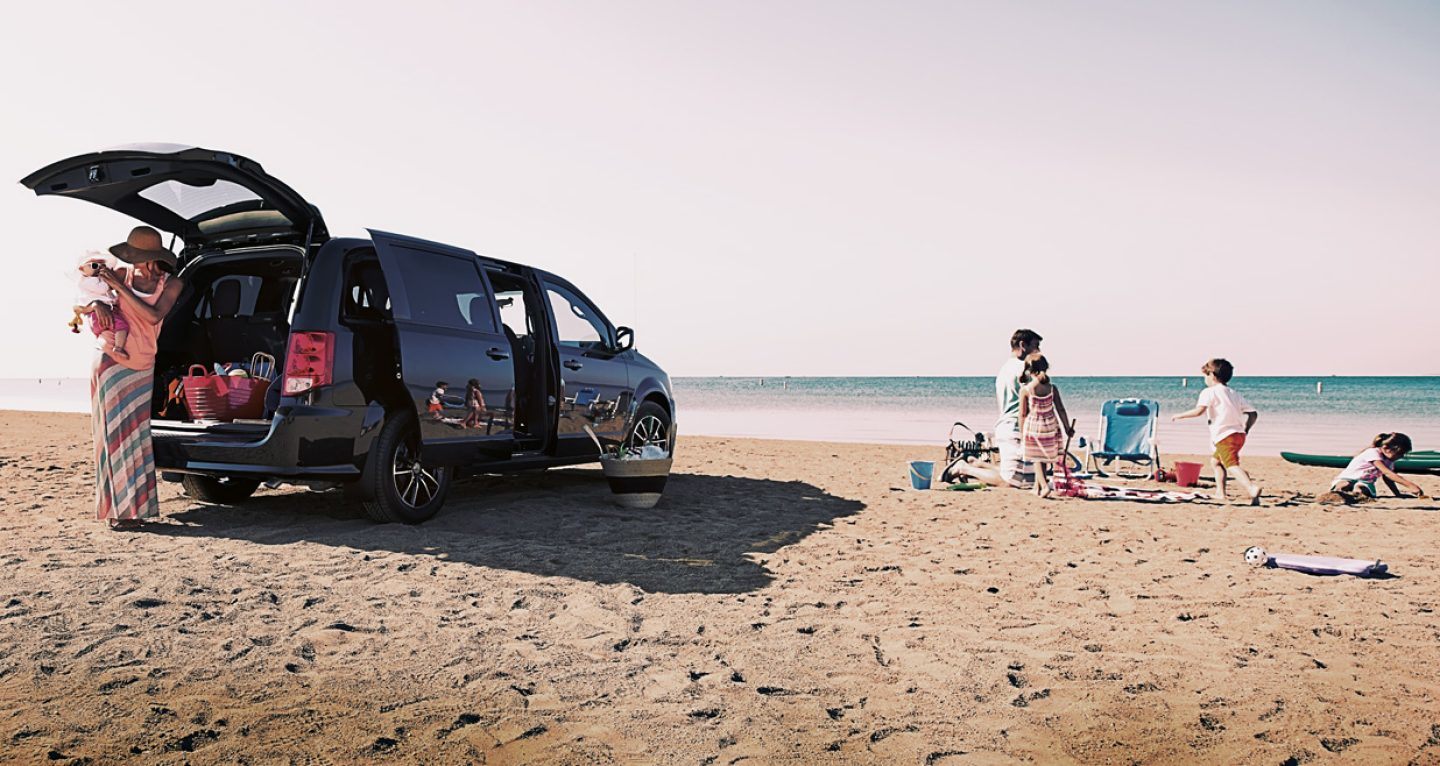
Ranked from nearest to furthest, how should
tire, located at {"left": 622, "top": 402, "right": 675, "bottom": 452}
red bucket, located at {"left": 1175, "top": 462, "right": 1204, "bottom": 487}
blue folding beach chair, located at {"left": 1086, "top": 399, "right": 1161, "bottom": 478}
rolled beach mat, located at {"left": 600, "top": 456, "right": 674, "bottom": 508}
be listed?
rolled beach mat, located at {"left": 600, "top": 456, "right": 674, "bottom": 508} < tire, located at {"left": 622, "top": 402, "right": 675, "bottom": 452} < red bucket, located at {"left": 1175, "top": 462, "right": 1204, "bottom": 487} < blue folding beach chair, located at {"left": 1086, "top": 399, "right": 1161, "bottom": 478}

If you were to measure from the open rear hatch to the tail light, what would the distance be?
2.36ft

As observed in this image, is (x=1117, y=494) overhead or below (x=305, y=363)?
below

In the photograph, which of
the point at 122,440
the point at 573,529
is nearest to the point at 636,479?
the point at 573,529

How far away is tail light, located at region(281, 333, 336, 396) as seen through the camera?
5531 millimetres

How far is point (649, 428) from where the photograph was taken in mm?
8938

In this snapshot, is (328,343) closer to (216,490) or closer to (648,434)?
(216,490)

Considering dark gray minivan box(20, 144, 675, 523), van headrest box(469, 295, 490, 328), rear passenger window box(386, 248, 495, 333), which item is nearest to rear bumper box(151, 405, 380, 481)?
dark gray minivan box(20, 144, 675, 523)

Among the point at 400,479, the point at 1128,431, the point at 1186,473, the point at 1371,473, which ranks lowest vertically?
the point at 1186,473

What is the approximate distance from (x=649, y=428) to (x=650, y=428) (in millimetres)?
18

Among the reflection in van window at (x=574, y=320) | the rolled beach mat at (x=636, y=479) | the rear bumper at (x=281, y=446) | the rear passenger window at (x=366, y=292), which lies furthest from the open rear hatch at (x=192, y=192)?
the rolled beach mat at (x=636, y=479)

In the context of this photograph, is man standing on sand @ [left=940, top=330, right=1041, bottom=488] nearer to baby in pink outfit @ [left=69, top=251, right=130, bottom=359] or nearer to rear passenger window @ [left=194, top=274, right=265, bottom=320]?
rear passenger window @ [left=194, top=274, right=265, bottom=320]

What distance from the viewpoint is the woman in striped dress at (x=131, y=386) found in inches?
227

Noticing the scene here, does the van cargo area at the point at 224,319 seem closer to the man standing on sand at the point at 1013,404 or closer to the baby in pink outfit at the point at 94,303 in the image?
the baby in pink outfit at the point at 94,303

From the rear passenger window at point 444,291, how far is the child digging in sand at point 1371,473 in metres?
8.11
